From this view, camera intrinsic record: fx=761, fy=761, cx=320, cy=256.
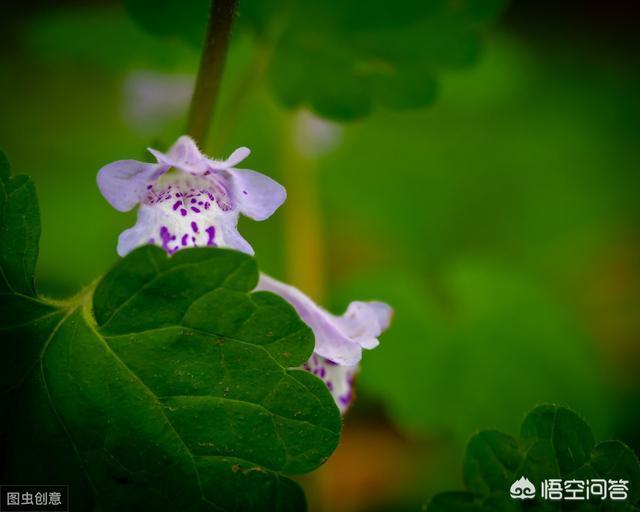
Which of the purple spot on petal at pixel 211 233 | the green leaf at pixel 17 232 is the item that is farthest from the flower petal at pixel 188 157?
the green leaf at pixel 17 232

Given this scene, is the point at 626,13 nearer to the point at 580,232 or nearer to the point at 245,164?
the point at 580,232

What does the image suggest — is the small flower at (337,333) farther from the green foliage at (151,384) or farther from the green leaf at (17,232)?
the green leaf at (17,232)

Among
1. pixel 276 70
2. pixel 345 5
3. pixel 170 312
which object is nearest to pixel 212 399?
pixel 170 312

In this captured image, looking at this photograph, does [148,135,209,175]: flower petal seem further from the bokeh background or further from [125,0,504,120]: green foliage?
[125,0,504,120]: green foliage

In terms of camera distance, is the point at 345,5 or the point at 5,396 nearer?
the point at 5,396

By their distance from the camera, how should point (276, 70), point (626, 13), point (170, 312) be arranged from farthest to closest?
point (626, 13) → point (276, 70) → point (170, 312)

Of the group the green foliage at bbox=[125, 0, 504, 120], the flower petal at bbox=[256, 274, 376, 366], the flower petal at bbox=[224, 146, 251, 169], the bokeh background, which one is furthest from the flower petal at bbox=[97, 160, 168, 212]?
the green foliage at bbox=[125, 0, 504, 120]
